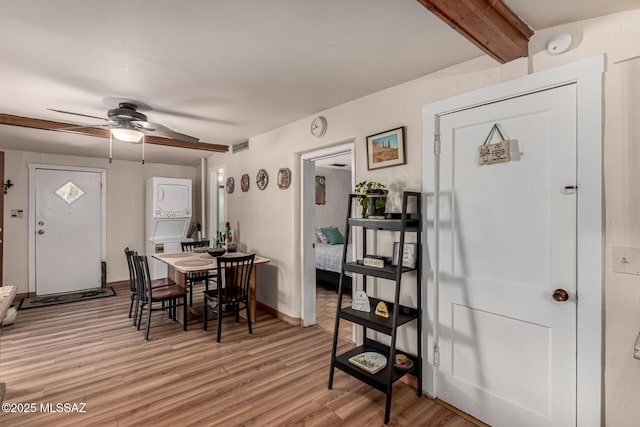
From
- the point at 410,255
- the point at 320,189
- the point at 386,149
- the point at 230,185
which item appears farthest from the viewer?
the point at 320,189

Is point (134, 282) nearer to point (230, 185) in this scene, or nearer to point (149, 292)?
point (149, 292)

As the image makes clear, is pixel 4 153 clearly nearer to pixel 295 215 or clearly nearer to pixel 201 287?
pixel 201 287

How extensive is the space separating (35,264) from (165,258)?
8.44 feet

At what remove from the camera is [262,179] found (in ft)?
13.4

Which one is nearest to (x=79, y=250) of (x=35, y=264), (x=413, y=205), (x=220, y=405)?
(x=35, y=264)

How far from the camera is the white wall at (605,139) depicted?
147cm

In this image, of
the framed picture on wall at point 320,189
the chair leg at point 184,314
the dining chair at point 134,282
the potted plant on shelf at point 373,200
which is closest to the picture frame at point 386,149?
the potted plant on shelf at point 373,200

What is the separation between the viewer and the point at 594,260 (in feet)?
5.09

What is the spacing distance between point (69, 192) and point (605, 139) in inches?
253

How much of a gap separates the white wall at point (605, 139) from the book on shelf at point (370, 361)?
25cm

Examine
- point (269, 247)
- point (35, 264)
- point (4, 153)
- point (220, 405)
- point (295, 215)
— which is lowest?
point (220, 405)

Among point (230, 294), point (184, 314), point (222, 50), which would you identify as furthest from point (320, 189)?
point (222, 50)

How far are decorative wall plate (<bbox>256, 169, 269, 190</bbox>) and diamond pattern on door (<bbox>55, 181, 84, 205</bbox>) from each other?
3.23 metres

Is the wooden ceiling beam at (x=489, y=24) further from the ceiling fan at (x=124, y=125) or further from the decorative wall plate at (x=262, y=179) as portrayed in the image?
the decorative wall plate at (x=262, y=179)
